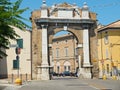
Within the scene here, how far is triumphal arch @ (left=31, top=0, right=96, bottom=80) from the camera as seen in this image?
5175 centimetres

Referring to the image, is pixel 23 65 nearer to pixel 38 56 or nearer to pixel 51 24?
pixel 38 56

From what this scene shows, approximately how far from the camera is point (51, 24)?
5284 centimetres

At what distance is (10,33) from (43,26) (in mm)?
38167

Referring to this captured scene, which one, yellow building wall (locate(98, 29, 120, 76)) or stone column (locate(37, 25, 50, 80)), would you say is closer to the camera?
stone column (locate(37, 25, 50, 80))

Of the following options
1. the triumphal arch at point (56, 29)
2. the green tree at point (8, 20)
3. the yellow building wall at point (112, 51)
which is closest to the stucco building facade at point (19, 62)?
the triumphal arch at point (56, 29)

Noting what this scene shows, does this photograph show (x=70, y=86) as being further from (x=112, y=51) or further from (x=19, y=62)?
(x=112, y=51)

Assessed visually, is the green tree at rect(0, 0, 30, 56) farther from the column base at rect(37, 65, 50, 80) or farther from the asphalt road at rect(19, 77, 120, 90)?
the column base at rect(37, 65, 50, 80)

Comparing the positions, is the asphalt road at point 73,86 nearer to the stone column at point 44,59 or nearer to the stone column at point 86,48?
the stone column at point 44,59

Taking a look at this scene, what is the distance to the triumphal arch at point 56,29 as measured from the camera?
170ft

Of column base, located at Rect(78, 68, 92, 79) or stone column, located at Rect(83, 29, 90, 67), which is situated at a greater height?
stone column, located at Rect(83, 29, 90, 67)

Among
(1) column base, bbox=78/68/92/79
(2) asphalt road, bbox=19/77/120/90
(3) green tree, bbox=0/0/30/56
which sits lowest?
(2) asphalt road, bbox=19/77/120/90

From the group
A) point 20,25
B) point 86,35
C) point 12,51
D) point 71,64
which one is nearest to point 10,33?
point 20,25

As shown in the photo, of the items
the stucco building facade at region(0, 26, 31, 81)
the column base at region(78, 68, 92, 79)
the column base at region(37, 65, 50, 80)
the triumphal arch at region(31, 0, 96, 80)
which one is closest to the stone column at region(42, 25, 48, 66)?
the triumphal arch at region(31, 0, 96, 80)

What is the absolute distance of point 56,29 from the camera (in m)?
53.0
